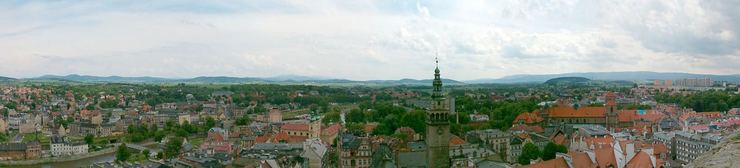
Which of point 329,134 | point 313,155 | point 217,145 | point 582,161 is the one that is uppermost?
point 582,161

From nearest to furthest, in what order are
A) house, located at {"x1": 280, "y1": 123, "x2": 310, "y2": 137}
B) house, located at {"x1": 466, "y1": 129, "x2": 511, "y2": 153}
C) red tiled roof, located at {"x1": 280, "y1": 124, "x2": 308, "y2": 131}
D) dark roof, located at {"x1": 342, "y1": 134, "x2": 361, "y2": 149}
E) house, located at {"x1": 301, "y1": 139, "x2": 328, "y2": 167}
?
house, located at {"x1": 301, "y1": 139, "x2": 328, "y2": 167}
dark roof, located at {"x1": 342, "y1": 134, "x2": 361, "y2": 149}
house, located at {"x1": 466, "y1": 129, "x2": 511, "y2": 153}
house, located at {"x1": 280, "y1": 123, "x2": 310, "y2": 137}
red tiled roof, located at {"x1": 280, "y1": 124, "x2": 308, "y2": 131}

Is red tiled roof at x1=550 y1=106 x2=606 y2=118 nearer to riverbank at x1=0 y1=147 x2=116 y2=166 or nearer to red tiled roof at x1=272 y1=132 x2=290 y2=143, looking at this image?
red tiled roof at x1=272 y1=132 x2=290 y2=143

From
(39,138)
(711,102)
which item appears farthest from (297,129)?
(711,102)

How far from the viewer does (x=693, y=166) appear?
6578mm

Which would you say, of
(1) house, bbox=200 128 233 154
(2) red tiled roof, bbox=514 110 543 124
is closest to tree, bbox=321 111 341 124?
(1) house, bbox=200 128 233 154

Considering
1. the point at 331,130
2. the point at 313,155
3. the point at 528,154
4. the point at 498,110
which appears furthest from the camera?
the point at 498,110

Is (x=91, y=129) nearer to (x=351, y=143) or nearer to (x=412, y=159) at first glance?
(x=351, y=143)

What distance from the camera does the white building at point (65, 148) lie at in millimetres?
62375

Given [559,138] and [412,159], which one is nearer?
[412,159]

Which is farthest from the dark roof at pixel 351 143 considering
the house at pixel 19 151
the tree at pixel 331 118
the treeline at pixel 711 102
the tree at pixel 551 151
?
the treeline at pixel 711 102

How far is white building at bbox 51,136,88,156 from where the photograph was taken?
205 feet

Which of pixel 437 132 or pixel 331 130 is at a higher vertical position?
pixel 437 132

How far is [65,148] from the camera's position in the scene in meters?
62.9

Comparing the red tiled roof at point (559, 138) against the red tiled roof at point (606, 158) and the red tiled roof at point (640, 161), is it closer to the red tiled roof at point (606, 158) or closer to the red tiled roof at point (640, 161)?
the red tiled roof at point (606, 158)
